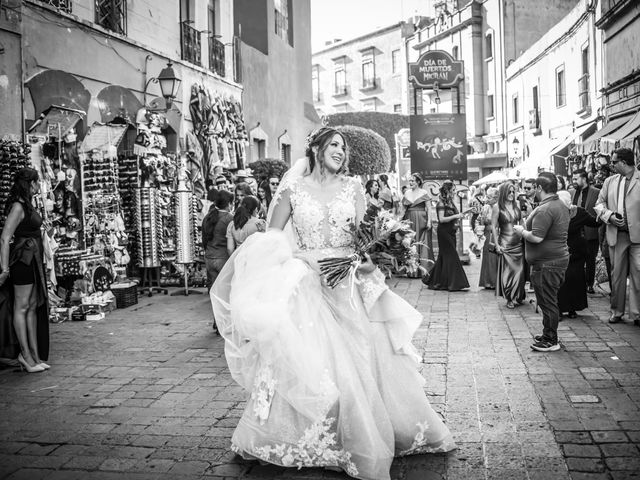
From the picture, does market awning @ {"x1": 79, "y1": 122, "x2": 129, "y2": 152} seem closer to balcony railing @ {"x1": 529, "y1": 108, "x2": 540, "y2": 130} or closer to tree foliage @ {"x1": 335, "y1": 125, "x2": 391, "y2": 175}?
balcony railing @ {"x1": 529, "y1": 108, "x2": 540, "y2": 130}

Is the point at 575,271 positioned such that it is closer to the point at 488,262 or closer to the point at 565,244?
the point at 565,244

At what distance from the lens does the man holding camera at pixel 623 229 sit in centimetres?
817

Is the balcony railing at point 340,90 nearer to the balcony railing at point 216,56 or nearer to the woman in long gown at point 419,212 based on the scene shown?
the balcony railing at point 216,56

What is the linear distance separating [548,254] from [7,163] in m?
6.40

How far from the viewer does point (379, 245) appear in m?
4.48

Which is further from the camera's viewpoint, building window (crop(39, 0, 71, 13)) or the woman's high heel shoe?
building window (crop(39, 0, 71, 13))

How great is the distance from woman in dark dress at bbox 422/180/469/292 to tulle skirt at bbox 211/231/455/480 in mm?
7830

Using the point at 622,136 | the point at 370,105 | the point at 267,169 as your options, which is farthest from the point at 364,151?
the point at 622,136

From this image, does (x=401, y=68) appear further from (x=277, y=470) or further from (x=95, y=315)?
(x=277, y=470)

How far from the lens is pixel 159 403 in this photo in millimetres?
5711

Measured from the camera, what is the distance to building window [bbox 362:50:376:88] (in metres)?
57.2

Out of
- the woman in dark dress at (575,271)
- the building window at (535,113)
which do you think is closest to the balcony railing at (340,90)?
the building window at (535,113)

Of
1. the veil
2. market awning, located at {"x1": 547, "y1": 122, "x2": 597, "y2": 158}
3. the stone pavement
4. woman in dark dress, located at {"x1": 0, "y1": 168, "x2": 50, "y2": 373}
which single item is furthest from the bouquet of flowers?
market awning, located at {"x1": 547, "y1": 122, "x2": 597, "y2": 158}

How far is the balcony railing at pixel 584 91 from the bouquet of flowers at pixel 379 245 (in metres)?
21.9
